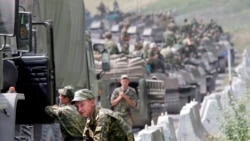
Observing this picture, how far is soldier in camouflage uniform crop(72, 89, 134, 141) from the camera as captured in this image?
10.6 metres

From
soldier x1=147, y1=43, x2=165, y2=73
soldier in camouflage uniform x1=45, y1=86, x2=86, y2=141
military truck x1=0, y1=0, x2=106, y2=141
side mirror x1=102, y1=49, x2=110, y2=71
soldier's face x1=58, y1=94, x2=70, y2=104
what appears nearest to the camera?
military truck x1=0, y1=0, x2=106, y2=141

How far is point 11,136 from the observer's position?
9.94 m

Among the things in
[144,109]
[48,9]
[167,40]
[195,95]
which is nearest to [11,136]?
[48,9]

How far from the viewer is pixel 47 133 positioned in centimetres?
1180

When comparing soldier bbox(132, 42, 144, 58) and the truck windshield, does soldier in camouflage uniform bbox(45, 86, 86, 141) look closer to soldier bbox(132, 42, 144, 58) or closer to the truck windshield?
the truck windshield

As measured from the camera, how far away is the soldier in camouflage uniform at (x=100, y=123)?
10.6 metres

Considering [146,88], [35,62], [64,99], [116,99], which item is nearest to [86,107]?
[35,62]

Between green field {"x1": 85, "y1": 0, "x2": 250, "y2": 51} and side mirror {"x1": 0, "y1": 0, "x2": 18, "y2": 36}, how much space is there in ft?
194

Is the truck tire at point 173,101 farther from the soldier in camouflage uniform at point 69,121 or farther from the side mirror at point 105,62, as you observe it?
the soldier in camouflage uniform at point 69,121

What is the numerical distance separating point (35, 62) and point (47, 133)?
770 millimetres

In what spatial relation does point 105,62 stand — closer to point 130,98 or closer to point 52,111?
point 130,98

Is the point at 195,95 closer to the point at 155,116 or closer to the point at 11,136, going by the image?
the point at 155,116

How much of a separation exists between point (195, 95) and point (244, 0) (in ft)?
123

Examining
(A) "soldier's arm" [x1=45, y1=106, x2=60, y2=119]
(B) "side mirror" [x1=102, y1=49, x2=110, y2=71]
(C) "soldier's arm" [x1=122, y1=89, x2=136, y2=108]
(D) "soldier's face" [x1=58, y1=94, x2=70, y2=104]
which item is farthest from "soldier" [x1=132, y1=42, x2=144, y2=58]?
(A) "soldier's arm" [x1=45, y1=106, x2=60, y2=119]
